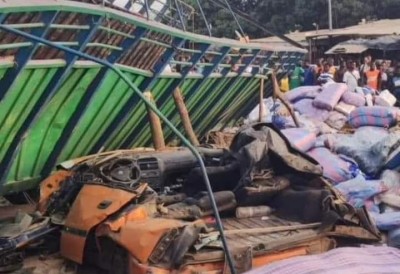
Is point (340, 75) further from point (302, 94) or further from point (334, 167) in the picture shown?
point (334, 167)

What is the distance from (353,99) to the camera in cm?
954

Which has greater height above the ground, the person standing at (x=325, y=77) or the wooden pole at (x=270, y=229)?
the person standing at (x=325, y=77)

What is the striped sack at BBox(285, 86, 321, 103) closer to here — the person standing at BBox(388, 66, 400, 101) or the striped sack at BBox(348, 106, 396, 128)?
the striped sack at BBox(348, 106, 396, 128)

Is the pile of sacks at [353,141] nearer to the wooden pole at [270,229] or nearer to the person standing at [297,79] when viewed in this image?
the wooden pole at [270,229]

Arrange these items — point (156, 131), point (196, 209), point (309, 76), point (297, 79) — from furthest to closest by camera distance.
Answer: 1. point (309, 76)
2. point (297, 79)
3. point (156, 131)
4. point (196, 209)

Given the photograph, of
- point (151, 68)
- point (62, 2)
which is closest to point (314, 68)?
point (151, 68)

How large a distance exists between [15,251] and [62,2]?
4.88 feet

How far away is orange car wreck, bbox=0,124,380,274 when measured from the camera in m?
3.86

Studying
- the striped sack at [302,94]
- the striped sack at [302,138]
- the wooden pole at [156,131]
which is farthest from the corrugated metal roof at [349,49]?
the wooden pole at [156,131]

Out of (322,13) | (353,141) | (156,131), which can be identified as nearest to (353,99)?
(353,141)

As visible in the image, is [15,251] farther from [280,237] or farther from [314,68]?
[314,68]

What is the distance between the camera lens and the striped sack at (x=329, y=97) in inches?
366

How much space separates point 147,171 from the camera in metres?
4.73

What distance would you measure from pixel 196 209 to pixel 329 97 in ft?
17.9
